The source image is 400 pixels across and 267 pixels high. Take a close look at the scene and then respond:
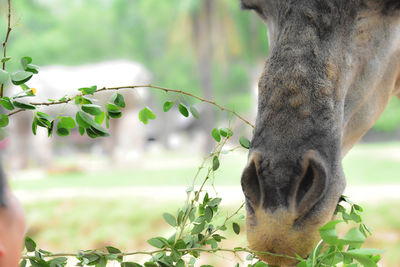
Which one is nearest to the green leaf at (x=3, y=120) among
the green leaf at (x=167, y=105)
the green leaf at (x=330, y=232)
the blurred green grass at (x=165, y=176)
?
the green leaf at (x=167, y=105)

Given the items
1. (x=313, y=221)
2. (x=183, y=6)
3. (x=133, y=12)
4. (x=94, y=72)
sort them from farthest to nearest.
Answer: (x=133, y=12) < (x=183, y=6) < (x=94, y=72) < (x=313, y=221)

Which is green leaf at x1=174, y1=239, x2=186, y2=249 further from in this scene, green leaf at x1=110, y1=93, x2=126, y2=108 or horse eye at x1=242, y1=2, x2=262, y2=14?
horse eye at x1=242, y1=2, x2=262, y2=14

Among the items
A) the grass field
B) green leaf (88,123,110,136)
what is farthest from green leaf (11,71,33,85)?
the grass field

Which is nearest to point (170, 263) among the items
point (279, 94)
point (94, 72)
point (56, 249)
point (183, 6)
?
point (279, 94)

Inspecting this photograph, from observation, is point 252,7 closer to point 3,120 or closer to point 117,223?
point 3,120

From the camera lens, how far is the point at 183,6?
11.8 meters

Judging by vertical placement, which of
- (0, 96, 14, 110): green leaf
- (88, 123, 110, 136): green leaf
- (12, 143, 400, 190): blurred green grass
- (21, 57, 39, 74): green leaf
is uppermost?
(12, 143, 400, 190): blurred green grass

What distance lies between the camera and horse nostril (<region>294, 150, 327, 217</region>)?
905 mm

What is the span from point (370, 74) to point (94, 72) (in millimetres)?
9333

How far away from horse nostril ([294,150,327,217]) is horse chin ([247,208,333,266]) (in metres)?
0.02

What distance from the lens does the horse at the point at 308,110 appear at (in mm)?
908

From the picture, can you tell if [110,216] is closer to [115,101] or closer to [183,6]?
[115,101]

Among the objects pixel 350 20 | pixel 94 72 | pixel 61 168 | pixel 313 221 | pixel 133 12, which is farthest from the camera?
pixel 133 12

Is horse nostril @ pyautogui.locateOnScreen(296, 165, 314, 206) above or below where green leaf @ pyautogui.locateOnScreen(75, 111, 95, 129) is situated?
below
